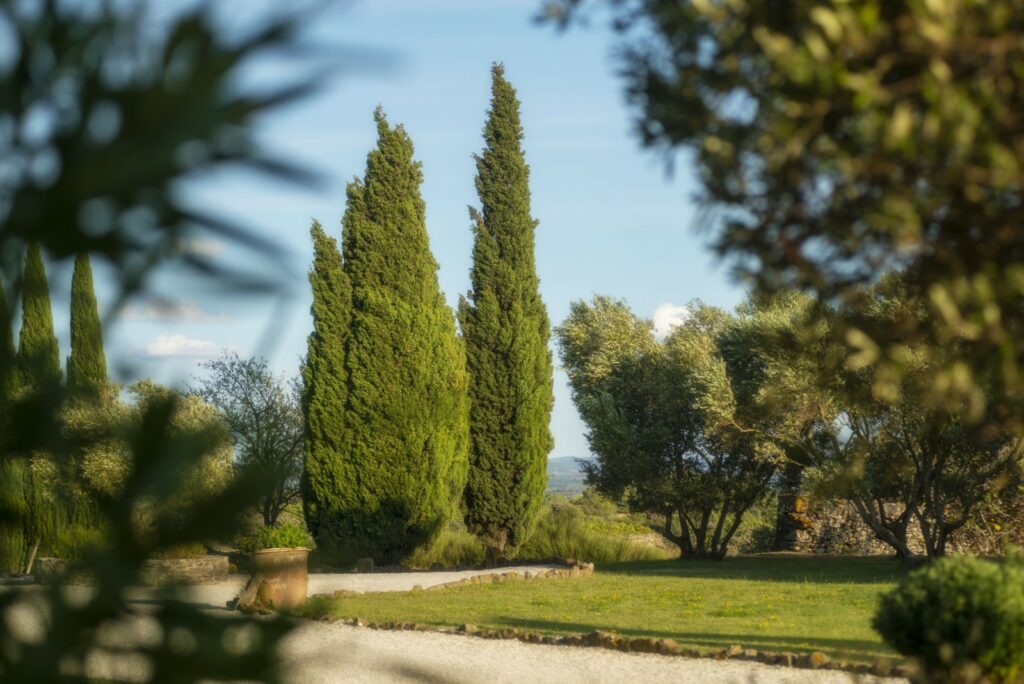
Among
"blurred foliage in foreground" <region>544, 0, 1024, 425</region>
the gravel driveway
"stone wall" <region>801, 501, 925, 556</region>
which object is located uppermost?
"blurred foliage in foreground" <region>544, 0, 1024, 425</region>

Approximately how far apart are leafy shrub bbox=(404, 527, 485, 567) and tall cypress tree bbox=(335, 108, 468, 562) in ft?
2.32

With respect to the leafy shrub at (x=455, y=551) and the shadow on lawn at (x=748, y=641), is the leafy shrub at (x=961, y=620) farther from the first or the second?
the leafy shrub at (x=455, y=551)

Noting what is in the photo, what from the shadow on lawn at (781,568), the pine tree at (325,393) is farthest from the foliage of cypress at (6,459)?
the pine tree at (325,393)

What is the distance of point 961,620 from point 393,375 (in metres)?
14.9

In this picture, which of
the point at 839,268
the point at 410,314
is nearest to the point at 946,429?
the point at 410,314

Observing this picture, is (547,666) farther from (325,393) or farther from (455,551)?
(455,551)

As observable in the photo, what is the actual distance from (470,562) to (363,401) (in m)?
4.15

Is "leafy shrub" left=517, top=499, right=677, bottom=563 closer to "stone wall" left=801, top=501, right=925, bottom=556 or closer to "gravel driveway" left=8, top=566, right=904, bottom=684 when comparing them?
"stone wall" left=801, top=501, right=925, bottom=556

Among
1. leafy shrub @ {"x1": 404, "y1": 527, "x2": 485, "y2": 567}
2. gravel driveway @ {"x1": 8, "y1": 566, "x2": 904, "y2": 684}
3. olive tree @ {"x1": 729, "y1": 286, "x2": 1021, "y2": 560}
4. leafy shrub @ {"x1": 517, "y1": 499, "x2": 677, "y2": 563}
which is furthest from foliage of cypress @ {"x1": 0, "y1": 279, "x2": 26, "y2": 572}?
leafy shrub @ {"x1": 517, "y1": 499, "x2": 677, "y2": 563}

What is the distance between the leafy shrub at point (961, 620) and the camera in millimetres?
6051

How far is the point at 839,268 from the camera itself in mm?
2566

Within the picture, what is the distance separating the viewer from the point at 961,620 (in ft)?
20.2

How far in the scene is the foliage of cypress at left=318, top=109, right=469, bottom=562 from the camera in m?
20.0

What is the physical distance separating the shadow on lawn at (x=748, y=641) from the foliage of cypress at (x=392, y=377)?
8818mm
